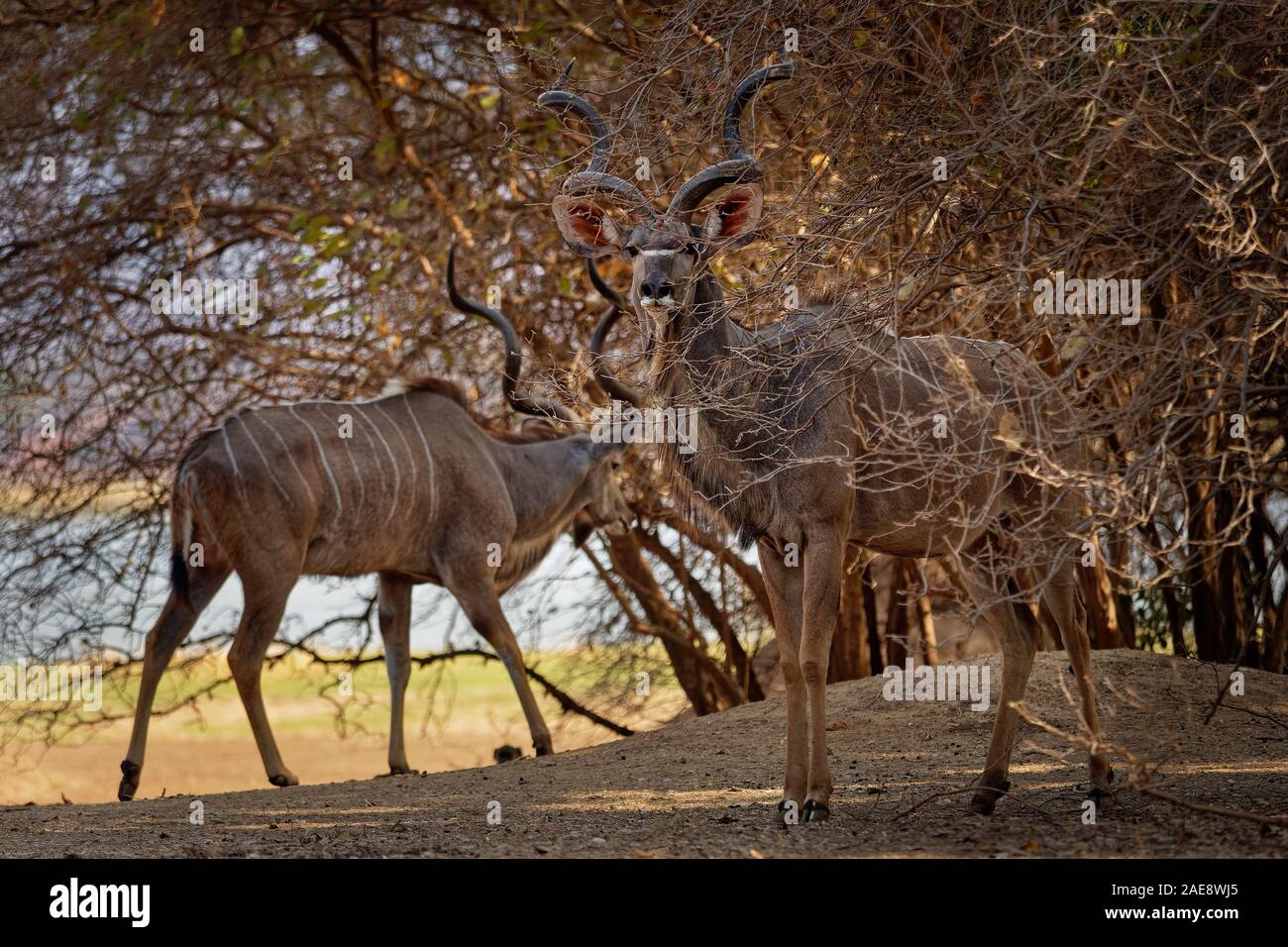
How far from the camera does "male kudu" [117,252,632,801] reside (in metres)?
6.26

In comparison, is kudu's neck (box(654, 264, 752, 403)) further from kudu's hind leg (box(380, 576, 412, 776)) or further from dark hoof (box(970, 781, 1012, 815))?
kudu's hind leg (box(380, 576, 412, 776))

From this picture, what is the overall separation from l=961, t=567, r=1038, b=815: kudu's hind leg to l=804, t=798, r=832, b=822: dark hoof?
0.42 meters

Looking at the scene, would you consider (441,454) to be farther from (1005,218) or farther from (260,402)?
(1005,218)

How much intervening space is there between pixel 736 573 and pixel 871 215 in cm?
434

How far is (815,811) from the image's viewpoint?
4227mm

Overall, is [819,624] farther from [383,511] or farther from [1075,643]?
[383,511]

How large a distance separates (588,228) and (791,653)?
4.85 feet

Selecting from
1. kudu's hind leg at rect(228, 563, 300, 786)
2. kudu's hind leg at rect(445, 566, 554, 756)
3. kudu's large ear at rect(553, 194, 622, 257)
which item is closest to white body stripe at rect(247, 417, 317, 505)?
kudu's hind leg at rect(228, 563, 300, 786)

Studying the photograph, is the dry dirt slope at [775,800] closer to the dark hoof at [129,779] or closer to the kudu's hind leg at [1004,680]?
the kudu's hind leg at [1004,680]

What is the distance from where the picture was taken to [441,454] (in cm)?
717

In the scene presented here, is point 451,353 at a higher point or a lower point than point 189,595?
higher

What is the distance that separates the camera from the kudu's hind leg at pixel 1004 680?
433 cm

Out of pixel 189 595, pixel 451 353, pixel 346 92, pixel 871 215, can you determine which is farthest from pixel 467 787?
pixel 346 92
